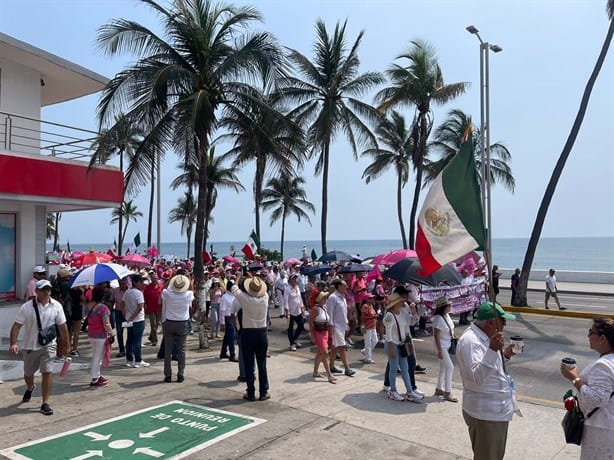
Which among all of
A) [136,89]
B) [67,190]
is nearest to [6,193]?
[67,190]

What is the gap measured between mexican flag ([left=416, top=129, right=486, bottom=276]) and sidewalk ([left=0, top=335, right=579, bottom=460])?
2206 millimetres

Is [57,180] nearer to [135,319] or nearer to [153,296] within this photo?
[153,296]

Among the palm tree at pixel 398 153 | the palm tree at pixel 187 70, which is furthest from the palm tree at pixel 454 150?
the palm tree at pixel 187 70

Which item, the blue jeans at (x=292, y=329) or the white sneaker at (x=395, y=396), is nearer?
the white sneaker at (x=395, y=396)

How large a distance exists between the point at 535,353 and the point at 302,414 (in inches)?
260

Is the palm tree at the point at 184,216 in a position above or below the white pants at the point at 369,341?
above

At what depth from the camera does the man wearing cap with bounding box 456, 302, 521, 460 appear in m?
4.05

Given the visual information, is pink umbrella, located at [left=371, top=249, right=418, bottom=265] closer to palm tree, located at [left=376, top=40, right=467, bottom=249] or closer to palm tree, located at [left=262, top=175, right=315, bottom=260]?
palm tree, located at [left=376, top=40, right=467, bottom=249]

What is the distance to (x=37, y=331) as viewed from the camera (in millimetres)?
6855

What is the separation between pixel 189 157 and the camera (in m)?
13.2

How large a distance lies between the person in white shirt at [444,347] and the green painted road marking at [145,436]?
2831 millimetres

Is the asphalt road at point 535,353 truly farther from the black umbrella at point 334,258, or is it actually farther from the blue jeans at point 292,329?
the black umbrella at point 334,258

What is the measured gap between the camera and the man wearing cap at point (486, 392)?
4047mm

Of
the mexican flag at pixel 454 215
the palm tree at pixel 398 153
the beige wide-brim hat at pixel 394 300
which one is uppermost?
the palm tree at pixel 398 153
